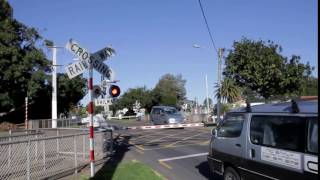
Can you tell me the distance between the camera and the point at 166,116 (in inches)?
1560

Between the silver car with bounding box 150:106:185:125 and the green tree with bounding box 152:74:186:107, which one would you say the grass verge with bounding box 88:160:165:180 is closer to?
the silver car with bounding box 150:106:185:125

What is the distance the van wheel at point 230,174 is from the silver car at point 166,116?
28579 mm

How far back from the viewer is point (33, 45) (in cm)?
4828

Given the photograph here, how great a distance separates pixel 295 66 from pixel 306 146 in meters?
37.2

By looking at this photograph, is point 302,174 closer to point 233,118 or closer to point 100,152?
point 233,118

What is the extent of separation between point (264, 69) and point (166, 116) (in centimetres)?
916

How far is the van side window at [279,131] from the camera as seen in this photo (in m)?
7.78

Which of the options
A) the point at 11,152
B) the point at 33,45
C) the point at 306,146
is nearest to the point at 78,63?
the point at 11,152

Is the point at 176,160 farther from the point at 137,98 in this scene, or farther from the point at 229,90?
the point at 137,98

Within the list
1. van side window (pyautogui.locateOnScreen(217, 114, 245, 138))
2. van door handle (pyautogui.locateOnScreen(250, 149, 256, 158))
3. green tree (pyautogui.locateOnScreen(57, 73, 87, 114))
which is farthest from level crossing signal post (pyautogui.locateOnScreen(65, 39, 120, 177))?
green tree (pyautogui.locateOnScreen(57, 73, 87, 114))

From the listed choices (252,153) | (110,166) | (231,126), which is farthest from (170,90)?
(252,153)

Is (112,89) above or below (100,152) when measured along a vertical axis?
above

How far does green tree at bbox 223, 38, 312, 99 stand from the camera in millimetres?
41812

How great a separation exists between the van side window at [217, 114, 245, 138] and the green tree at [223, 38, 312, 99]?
31814 mm
